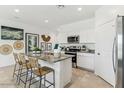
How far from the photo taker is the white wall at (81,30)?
4883 mm

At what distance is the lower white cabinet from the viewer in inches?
175

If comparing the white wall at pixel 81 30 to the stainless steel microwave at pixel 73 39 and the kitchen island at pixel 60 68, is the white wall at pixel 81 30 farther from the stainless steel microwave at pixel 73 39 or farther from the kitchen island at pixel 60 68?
the kitchen island at pixel 60 68

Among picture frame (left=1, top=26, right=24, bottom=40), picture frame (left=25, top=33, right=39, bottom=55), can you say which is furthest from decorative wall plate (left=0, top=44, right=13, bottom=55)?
picture frame (left=25, top=33, right=39, bottom=55)

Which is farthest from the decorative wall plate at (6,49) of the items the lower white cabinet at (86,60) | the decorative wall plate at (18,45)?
the lower white cabinet at (86,60)

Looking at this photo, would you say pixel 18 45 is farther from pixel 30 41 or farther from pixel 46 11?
pixel 46 11

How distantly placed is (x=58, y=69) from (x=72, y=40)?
321 cm

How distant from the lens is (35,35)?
22.0 ft

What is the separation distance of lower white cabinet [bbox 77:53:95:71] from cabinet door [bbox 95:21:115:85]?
0.51 metres

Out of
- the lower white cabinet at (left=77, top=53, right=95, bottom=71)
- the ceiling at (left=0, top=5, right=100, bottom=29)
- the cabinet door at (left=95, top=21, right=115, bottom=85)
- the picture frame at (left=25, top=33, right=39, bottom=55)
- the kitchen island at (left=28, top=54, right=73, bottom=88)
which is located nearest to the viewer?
the kitchen island at (left=28, top=54, right=73, bottom=88)

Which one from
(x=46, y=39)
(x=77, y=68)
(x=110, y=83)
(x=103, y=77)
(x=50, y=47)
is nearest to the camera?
(x=110, y=83)

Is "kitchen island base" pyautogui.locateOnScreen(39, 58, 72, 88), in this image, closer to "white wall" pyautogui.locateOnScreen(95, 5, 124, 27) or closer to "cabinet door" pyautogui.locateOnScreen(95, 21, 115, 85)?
"cabinet door" pyautogui.locateOnScreen(95, 21, 115, 85)

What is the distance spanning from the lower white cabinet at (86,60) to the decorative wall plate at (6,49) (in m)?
3.77
